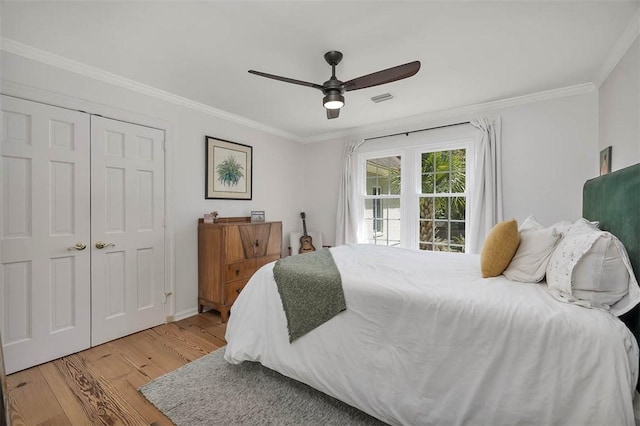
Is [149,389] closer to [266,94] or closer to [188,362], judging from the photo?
[188,362]

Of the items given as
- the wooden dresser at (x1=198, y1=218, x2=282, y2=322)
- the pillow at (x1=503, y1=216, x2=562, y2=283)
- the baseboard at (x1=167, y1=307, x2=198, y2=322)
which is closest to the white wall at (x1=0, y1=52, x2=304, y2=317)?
the baseboard at (x1=167, y1=307, x2=198, y2=322)

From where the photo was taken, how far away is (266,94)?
3080 mm

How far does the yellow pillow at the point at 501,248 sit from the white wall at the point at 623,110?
111cm

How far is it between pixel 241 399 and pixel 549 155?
12.2ft

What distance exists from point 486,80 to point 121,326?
431 centimetres

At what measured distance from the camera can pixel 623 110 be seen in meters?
2.19

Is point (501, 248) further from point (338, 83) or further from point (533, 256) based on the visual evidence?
point (338, 83)

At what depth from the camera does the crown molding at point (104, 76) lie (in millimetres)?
2146

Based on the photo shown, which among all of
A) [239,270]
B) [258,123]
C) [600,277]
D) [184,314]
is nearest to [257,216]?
[239,270]

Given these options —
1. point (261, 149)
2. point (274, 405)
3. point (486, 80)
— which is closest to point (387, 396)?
point (274, 405)

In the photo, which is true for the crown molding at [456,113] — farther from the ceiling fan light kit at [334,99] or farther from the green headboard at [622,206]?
the ceiling fan light kit at [334,99]

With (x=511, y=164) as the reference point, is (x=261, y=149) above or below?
above

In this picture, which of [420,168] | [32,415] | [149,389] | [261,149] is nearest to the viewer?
[32,415]

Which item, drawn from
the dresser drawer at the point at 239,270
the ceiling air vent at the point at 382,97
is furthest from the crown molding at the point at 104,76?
the dresser drawer at the point at 239,270
